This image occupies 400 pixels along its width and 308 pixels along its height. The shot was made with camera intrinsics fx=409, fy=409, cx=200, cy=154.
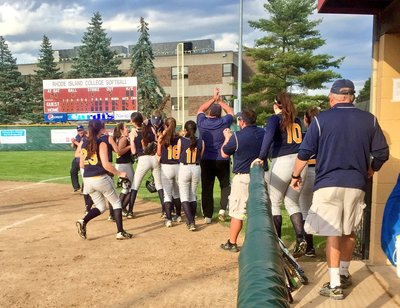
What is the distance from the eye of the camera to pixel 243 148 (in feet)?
19.0

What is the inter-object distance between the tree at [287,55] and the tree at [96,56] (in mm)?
20101

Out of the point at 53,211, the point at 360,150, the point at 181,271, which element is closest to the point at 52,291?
the point at 181,271

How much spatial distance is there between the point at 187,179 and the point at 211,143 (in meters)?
0.86

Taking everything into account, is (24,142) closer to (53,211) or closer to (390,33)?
(53,211)

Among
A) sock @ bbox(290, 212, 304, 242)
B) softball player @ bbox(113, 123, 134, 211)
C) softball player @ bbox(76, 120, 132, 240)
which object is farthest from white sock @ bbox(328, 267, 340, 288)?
softball player @ bbox(113, 123, 134, 211)

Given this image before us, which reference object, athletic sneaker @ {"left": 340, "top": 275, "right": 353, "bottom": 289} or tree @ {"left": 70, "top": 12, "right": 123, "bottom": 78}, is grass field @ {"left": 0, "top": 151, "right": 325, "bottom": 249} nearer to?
athletic sneaker @ {"left": 340, "top": 275, "right": 353, "bottom": 289}

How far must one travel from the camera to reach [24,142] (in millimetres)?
33469

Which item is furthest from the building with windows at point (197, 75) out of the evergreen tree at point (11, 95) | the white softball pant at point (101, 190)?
the white softball pant at point (101, 190)

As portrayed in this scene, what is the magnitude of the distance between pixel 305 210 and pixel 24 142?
32.0 metres

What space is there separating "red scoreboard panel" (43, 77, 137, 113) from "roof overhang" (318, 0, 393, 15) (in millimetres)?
31119

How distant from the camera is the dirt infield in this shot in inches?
171

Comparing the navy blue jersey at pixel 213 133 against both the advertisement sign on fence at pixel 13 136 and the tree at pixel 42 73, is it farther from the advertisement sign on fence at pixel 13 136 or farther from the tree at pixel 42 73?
the tree at pixel 42 73

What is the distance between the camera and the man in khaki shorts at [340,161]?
146 inches

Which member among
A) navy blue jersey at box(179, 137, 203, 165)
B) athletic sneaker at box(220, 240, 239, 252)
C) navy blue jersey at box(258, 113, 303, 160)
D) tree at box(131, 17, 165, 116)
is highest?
tree at box(131, 17, 165, 116)
